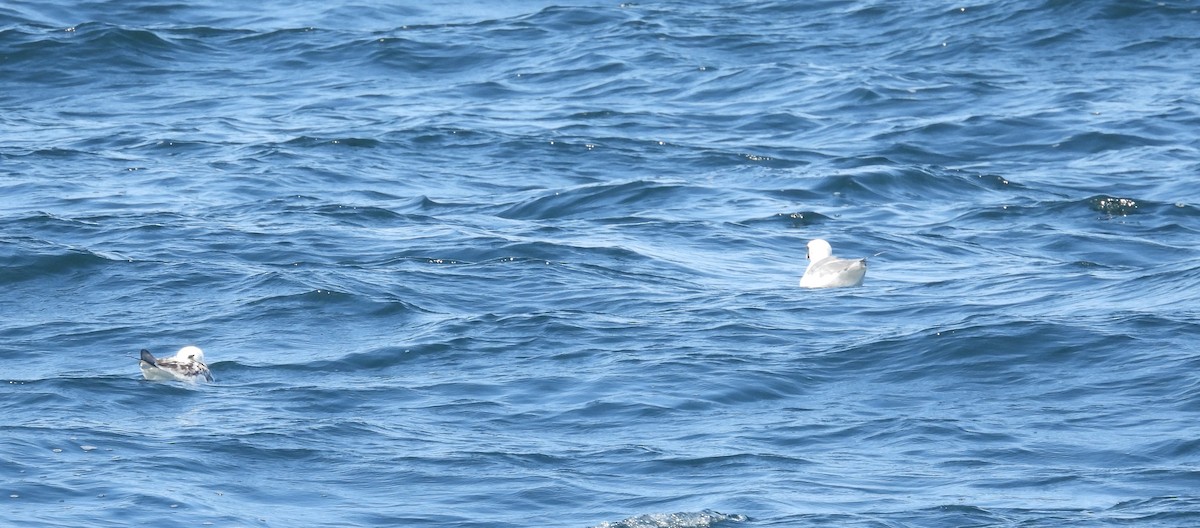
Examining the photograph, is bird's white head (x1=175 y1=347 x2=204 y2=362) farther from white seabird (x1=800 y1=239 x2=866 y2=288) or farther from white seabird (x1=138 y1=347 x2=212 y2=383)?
white seabird (x1=800 y1=239 x2=866 y2=288)

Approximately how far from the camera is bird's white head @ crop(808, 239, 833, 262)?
13948mm

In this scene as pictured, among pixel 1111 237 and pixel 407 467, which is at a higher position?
pixel 407 467

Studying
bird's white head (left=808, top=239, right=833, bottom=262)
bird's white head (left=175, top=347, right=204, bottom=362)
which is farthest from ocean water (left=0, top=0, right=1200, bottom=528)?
bird's white head (left=808, top=239, right=833, bottom=262)

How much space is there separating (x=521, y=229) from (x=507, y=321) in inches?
115

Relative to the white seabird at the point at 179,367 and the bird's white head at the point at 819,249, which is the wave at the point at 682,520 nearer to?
the white seabird at the point at 179,367

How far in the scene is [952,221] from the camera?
50.6 feet

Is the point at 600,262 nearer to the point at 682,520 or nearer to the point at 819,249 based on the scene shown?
the point at 819,249

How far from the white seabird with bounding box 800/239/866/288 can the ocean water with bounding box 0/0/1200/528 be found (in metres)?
0.24

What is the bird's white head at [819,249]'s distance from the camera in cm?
1395

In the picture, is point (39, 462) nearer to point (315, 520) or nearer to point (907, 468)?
point (315, 520)

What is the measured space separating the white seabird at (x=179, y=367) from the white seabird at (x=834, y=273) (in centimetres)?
466

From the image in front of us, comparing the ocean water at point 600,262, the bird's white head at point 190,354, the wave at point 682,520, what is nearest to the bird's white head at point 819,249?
the ocean water at point 600,262

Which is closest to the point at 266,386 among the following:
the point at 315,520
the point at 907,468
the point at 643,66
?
the point at 315,520

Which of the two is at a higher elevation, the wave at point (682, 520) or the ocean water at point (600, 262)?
the wave at point (682, 520)
